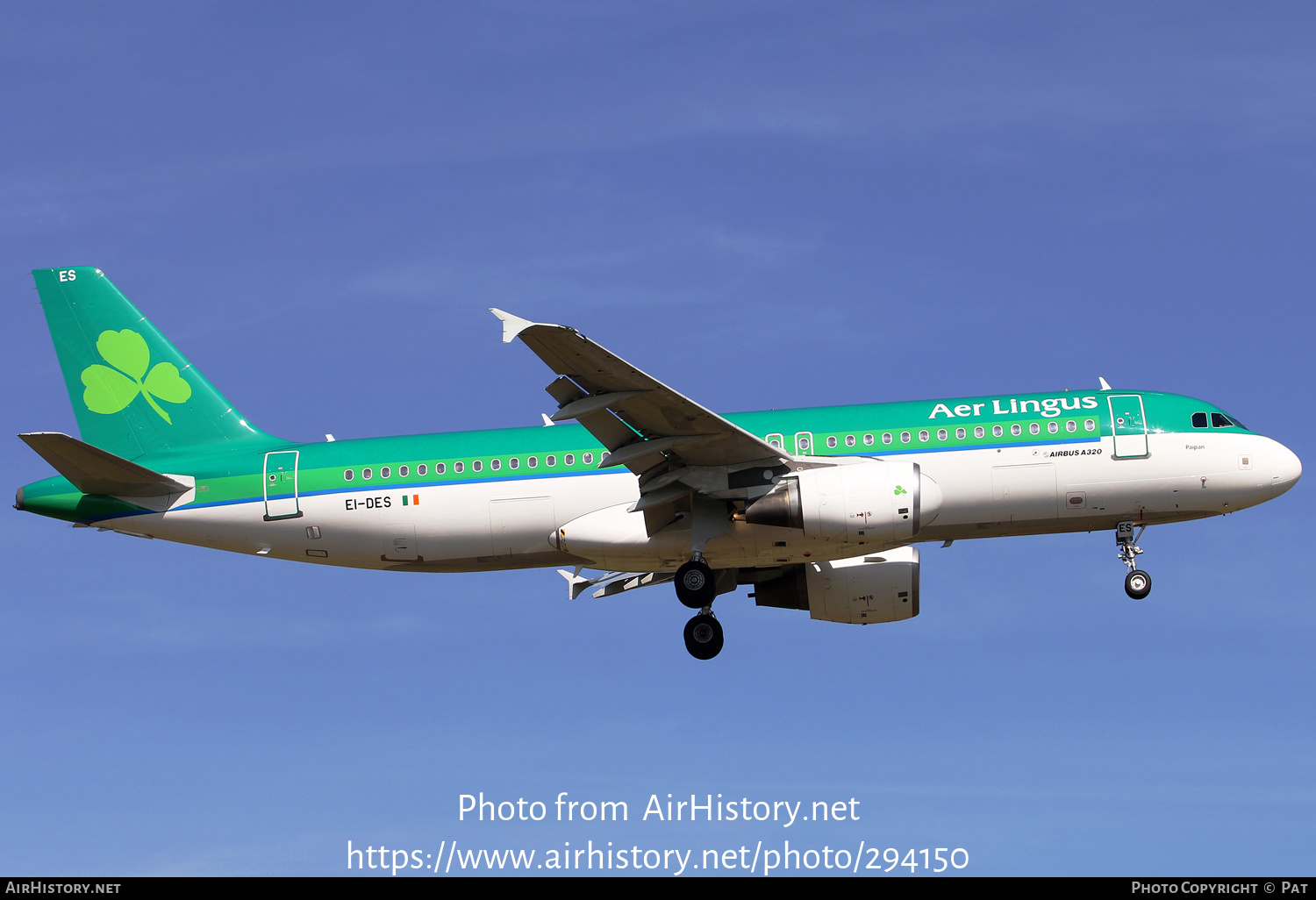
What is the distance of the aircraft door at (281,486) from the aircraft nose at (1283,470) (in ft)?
74.2

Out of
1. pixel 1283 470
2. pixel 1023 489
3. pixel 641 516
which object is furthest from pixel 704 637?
pixel 1283 470

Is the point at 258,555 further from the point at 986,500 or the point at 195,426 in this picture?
the point at 986,500

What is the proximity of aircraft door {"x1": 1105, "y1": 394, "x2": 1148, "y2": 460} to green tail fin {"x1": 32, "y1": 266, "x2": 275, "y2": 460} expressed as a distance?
20.2m

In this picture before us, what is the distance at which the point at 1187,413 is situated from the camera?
34562 millimetres

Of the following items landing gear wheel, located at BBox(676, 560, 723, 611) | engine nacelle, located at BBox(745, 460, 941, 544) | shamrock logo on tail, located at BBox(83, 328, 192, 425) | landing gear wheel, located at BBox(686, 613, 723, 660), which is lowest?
landing gear wheel, located at BBox(686, 613, 723, 660)

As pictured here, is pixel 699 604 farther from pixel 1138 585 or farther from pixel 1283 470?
pixel 1283 470

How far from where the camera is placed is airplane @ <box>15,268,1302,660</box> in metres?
32.4

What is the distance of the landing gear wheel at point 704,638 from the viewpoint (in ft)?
113

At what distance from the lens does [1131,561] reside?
114 feet

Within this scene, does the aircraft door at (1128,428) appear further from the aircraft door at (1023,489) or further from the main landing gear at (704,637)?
the main landing gear at (704,637)

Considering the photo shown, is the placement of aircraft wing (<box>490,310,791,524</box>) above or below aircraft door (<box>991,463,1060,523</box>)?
above

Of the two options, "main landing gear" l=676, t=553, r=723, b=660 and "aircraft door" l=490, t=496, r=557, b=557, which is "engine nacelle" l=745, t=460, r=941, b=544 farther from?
"aircraft door" l=490, t=496, r=557, b=557

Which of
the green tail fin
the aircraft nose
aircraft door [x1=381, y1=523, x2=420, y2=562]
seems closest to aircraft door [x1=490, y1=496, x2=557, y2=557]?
aircraft door [x1=381, y1=523, x2=420, y2=562]

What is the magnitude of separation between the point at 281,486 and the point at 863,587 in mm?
14352
